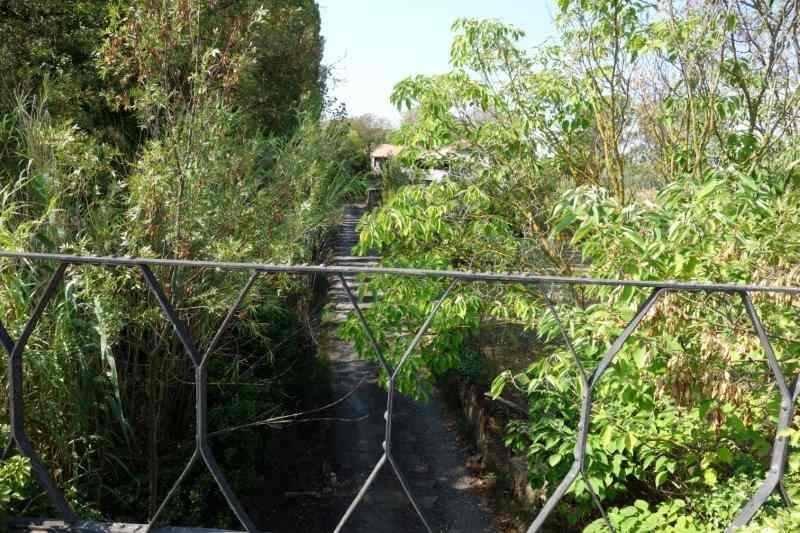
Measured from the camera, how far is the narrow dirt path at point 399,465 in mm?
4871

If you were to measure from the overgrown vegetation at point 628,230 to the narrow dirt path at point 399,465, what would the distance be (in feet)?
2.66

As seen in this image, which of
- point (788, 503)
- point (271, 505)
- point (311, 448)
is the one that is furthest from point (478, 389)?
point (788, 503)

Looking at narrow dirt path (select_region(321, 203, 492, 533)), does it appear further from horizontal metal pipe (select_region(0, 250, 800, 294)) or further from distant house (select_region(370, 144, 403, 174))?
horizontal metal pipe (select_region(0, 250, 800, 294))

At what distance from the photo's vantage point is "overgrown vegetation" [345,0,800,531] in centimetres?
247

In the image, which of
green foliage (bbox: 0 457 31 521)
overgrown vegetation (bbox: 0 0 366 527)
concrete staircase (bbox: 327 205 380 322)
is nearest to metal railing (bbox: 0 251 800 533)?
green foliage (bbox: 0 457 31 521)

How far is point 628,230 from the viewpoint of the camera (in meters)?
2.45

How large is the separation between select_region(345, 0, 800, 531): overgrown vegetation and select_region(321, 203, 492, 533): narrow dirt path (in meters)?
0.81

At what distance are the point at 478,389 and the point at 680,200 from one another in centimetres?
416

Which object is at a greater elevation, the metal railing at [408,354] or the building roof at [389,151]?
the building roof at [389,151]

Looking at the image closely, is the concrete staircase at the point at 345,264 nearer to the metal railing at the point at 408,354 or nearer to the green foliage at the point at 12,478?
the green foliage at the point at 12,478

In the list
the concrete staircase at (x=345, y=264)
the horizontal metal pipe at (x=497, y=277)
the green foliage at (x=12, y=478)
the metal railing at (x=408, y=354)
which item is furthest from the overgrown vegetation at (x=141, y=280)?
the concrete staircase at (x=345, y=264)

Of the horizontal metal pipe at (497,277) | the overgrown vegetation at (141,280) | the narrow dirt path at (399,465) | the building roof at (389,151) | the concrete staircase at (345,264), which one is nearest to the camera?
the horizontal metal pipe at (497,277)

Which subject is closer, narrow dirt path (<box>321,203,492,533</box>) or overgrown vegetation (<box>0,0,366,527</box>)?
overgrown vegetation (<box>0,0,366,527</box>)

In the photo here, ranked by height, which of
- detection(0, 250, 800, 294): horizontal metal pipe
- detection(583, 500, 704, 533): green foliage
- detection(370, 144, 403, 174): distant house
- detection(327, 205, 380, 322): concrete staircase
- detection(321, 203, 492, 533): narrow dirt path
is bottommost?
detection(321, 203, 492, 533): narrow dirt path
